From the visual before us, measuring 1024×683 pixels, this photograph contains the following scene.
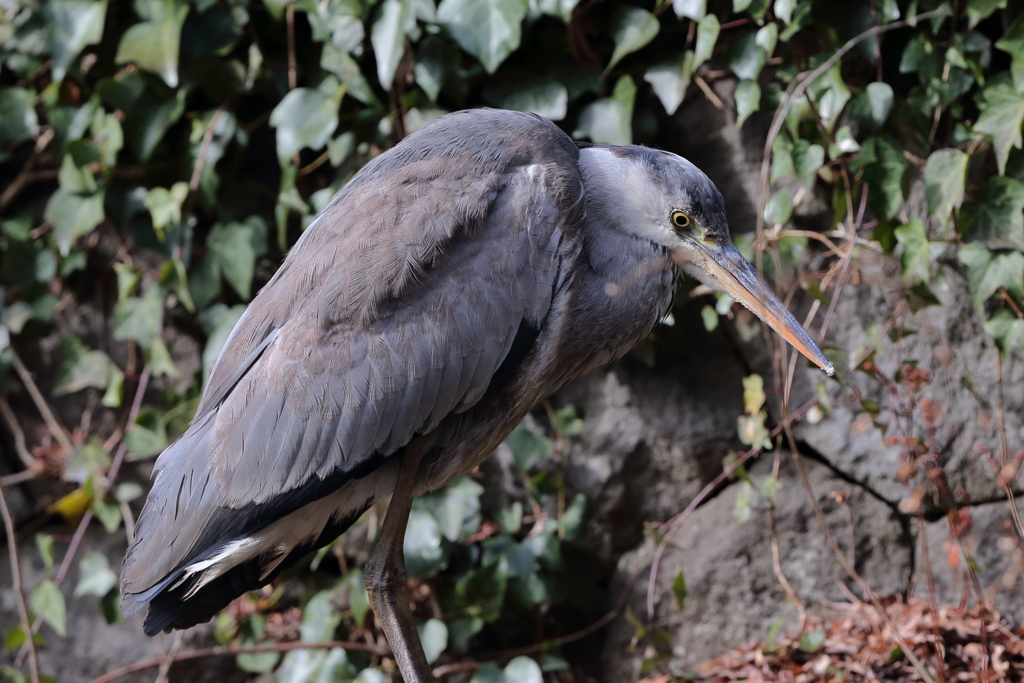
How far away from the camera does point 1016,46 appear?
7.06 feet

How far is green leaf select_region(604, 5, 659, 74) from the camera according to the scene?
236 cm

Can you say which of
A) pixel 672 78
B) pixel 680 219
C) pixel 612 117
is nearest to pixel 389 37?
pixel 612 117

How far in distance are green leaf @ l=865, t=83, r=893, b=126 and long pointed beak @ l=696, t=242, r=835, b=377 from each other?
74cm

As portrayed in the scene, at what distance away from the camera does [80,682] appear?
2850 millimetres

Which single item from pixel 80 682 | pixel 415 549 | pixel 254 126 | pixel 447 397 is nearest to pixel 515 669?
pixel 415 549

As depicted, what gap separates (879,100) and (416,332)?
1.38 meters

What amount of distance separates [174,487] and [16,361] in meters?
1.43

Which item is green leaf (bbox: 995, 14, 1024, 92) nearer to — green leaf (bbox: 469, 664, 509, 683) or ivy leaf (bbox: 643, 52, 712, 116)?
ivy leaf (bbox: 643, 52, 712, 116)

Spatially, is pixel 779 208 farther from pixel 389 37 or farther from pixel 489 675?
pixel 489 675

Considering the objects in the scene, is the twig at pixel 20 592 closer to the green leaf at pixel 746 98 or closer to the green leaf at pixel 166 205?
the green leaf at pixel 166 205

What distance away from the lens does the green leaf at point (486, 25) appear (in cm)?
228

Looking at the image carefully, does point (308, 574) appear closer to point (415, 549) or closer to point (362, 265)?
point (415, 549)

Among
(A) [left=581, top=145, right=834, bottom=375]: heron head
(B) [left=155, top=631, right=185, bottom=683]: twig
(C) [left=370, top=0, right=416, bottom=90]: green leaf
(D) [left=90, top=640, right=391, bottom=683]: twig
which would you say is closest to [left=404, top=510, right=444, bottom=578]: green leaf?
(D) [left=90, top=640, right=391, bottom=683]: twig

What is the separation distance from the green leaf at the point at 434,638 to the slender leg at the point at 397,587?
0.56m
